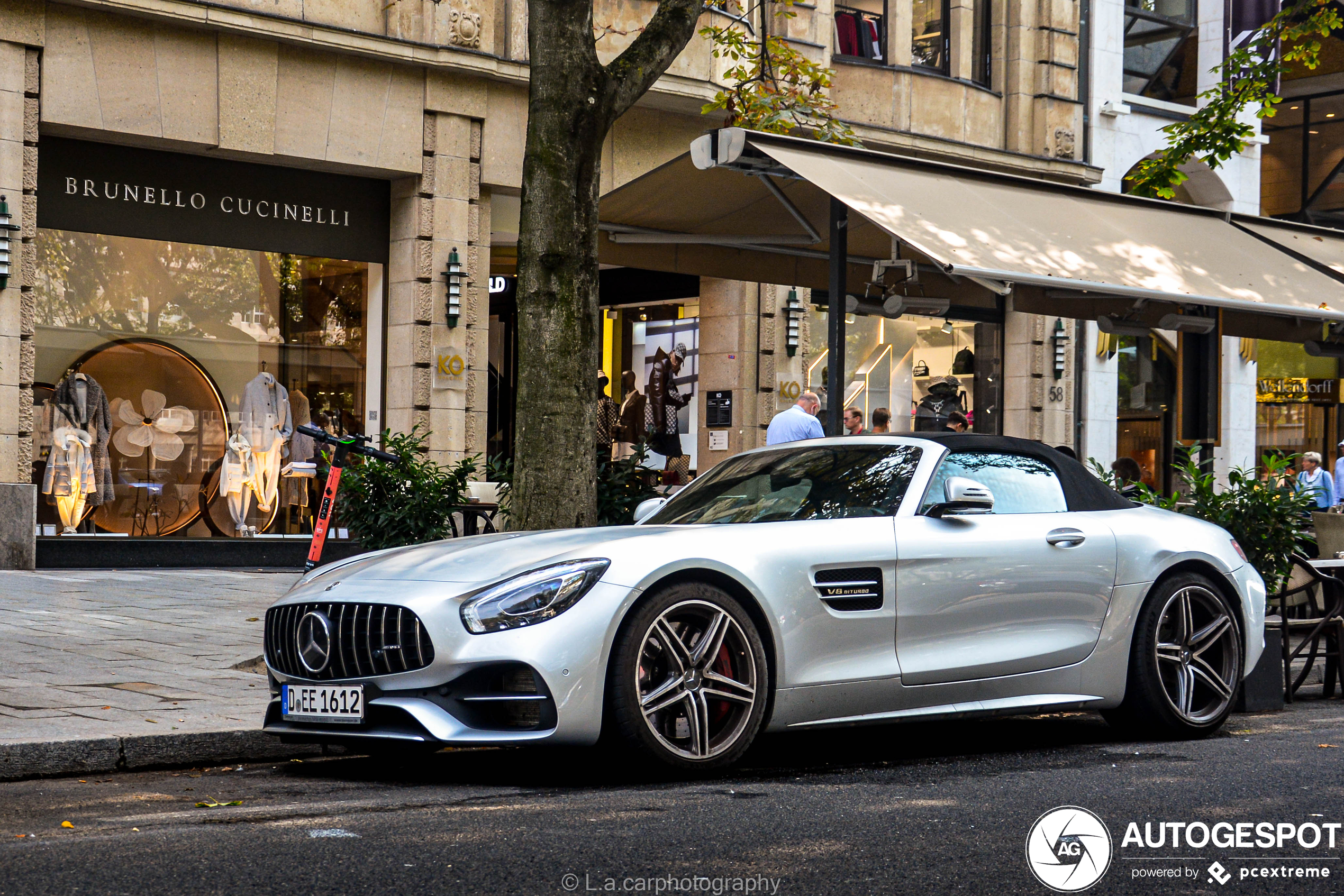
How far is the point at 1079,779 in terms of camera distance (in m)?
5.70

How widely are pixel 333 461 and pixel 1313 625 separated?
6.05 m

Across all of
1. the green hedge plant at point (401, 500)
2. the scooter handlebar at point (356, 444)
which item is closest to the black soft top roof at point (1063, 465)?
the green hedge plant at point (401, 500)

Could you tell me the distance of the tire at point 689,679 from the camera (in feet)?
17.7

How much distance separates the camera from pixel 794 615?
19.1 ft

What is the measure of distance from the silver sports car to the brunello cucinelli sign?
989 centimetres

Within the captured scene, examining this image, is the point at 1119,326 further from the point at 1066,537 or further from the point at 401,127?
the point at 401,127

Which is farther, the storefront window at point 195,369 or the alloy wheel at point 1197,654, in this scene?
the storefront window at point 195,369

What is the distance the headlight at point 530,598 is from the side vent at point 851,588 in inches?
37.6

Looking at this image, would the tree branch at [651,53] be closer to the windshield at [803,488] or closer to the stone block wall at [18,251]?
the windshield at [803,488]

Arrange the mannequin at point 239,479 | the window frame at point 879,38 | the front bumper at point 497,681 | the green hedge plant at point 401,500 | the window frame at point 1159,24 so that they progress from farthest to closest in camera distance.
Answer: the window frame at point 1159,24, the window frame at point 879,38, the mannequin at point 239,479, the green hedge plant at point 401,500, the front bumper at point 497,681

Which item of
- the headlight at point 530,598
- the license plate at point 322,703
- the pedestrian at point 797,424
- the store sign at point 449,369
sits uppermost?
the store sign at point 449,369

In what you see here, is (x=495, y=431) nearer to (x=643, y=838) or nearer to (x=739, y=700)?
(x=739, y=700)

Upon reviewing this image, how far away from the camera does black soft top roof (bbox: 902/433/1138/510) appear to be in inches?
272

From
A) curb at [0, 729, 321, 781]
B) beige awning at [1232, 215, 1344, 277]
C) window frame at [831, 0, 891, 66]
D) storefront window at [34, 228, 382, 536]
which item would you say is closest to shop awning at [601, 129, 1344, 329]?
beige awning at [1232, 215, 1344, 277]
